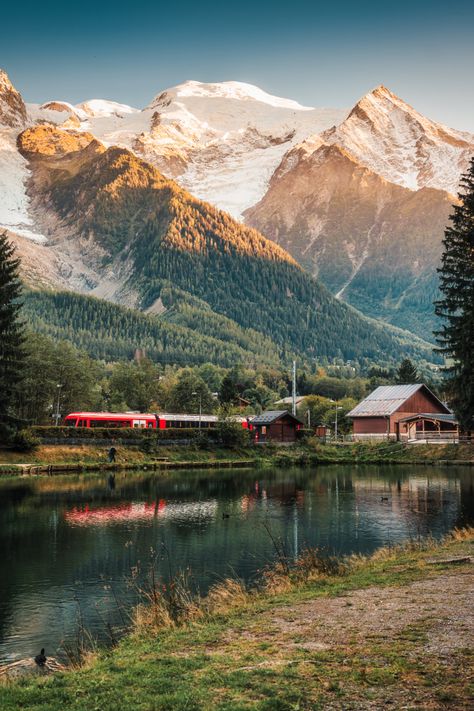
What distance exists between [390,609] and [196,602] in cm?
650

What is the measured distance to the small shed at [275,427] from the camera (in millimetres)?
109812

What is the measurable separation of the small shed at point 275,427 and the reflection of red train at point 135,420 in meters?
2.10

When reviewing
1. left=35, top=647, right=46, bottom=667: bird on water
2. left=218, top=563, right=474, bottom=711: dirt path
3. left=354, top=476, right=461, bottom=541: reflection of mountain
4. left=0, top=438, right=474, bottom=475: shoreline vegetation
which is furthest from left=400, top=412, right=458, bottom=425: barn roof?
left=35, top=647, right=46, bottom=667: bird on water

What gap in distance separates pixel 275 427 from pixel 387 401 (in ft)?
56.7

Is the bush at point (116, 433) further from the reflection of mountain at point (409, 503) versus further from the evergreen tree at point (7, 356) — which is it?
the reflection of mountain at point (409, 503)

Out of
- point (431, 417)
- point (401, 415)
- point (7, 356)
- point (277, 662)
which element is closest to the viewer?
point (277, 662)

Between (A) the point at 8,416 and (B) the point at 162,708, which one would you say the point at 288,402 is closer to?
(A) the point at 8,416

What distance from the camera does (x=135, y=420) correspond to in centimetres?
9994

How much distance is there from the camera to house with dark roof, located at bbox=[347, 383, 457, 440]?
103 meters

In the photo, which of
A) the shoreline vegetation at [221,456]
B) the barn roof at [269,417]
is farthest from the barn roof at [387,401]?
the barn roof at [269,417]

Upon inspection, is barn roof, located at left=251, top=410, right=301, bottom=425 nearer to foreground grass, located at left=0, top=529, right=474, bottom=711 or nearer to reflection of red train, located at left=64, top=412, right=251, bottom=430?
reflection of red train, located at left=64, top=412, right=251, bottom=430

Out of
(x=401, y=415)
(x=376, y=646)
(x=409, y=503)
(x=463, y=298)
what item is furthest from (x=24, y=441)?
(x=376, y=646)

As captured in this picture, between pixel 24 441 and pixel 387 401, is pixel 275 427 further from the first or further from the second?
pixel 24 441

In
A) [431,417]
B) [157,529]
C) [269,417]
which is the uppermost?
[269,417]
